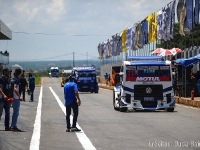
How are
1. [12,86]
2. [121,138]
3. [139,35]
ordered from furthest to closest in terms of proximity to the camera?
[139,35] → [12,86] → [121,138]

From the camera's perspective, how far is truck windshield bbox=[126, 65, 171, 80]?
26750 millimetres

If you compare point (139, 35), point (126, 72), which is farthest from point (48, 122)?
point (139, 35)

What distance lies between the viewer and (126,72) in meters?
26.8

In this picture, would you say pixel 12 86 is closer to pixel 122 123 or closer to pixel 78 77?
pixel 122 123

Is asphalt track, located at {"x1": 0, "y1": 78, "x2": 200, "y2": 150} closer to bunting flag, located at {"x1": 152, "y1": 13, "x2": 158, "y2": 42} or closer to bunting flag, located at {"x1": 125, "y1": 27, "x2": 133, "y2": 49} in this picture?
bunting flag, located at {"x1": 152, "y1": 13, "x2": 158, "y2": 42}

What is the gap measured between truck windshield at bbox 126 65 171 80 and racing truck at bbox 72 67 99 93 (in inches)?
1090

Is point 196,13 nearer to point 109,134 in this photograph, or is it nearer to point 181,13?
point 181,13

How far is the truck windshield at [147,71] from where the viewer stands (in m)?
26.8

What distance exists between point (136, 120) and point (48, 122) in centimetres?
322

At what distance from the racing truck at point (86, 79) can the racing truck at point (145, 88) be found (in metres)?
27.8

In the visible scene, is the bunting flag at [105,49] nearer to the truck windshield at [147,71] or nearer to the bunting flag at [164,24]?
the bunting flag at [164,24]

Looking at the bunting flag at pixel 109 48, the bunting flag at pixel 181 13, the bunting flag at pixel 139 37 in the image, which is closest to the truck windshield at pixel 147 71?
the bunting flag at pixel 181 13

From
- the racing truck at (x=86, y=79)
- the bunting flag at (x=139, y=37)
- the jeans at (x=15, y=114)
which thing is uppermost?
the bunting flag at (x=139, y=37)

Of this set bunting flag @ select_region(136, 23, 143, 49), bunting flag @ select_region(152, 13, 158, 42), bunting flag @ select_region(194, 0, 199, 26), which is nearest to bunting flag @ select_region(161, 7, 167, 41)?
bunting flag @ select_region(152, 13, 158, 42)
